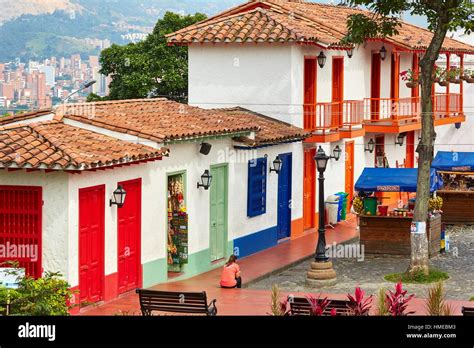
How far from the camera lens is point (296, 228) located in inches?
1174

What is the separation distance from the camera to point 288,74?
1153 inches

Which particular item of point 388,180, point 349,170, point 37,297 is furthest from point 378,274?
point 37,297

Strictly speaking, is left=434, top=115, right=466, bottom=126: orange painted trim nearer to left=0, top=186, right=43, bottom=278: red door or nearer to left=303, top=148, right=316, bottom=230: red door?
left=303, top=148, right=316, bottom=230: red door

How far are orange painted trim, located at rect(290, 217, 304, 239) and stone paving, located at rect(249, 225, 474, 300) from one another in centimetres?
306

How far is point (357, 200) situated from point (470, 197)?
6274mm

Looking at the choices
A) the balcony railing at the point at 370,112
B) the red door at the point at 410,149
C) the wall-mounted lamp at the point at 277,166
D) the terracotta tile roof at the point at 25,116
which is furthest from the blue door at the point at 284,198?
the red door at the point at 410,149

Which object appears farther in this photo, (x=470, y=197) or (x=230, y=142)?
(x=470, y=197)

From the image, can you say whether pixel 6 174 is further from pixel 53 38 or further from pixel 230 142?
pixel 53 38

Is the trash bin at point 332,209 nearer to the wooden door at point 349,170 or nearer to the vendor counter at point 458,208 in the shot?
the wooden door at point 349,170

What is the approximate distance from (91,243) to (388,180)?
29.7ft

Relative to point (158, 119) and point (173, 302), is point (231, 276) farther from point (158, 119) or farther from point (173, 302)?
point (173, 302)

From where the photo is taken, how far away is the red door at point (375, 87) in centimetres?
3541

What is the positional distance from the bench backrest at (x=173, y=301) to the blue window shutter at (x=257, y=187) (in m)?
8.87
